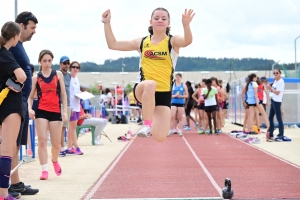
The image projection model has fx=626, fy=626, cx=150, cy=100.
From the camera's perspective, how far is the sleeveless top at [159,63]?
7859 mm

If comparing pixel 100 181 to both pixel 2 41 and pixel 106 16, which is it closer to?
pixel 106 16

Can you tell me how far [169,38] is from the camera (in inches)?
313

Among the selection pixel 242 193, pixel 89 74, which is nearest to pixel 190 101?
pixel 242 193

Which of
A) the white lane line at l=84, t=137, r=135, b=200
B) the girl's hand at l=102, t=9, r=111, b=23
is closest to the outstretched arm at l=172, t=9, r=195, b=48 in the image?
the girl's hand at l=102, t=9, r=111, b=23

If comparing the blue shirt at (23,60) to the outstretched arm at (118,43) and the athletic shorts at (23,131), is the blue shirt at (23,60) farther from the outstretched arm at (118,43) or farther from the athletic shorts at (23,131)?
the outstretched arm at (118,43)

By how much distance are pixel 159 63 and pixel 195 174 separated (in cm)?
323

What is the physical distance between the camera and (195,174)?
1055 cm

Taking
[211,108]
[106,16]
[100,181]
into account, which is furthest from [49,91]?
[211,108]

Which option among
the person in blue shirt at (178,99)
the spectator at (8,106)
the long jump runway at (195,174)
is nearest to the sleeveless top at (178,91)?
the person in blue shirt at (178,99)

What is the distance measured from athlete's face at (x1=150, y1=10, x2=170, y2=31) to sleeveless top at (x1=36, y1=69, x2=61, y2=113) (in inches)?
114

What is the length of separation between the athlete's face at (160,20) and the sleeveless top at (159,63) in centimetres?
20

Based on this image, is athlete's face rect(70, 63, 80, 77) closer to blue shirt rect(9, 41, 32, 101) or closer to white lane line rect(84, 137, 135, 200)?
white lane line rect(84, 137, 135, 200)

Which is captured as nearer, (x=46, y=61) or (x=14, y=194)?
(x=14, y=194)

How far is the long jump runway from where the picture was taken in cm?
836
